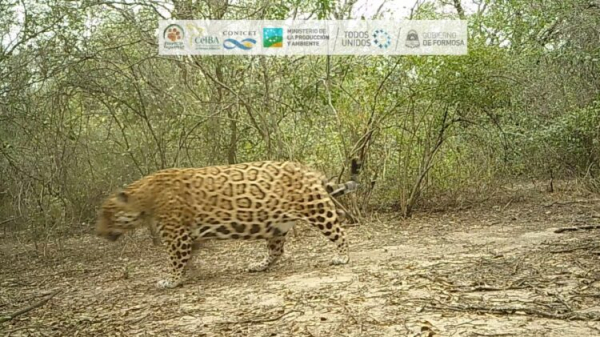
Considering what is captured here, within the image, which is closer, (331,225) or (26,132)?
(331,225)

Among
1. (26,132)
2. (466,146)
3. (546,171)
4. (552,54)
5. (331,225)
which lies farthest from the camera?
(546,171)

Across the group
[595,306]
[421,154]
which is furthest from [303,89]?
[595,306]

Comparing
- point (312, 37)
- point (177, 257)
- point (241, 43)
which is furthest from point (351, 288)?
point (312, 37)

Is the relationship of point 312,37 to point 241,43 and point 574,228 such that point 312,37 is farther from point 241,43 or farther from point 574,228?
point 574,228

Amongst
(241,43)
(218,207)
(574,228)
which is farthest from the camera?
(241,43)

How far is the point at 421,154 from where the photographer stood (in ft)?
34.6

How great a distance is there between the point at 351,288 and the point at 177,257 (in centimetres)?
184

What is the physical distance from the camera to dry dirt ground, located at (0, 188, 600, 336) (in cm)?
420

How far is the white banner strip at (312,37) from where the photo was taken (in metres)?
8.55

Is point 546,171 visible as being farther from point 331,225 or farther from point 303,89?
point 331,225

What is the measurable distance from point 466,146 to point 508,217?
5.52ft

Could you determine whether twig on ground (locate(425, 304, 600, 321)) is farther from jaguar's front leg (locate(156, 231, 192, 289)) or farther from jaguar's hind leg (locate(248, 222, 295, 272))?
jaguar's front leg (locate(156, 231, 192, 289))

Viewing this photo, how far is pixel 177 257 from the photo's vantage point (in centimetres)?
625

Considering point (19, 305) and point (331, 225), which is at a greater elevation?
point (331, 225)
